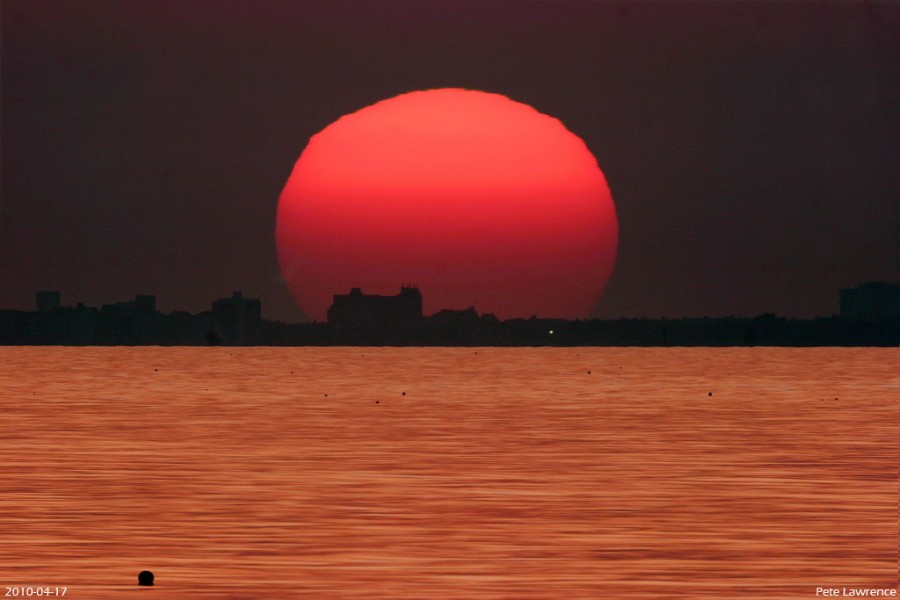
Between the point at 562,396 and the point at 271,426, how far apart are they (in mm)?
24979

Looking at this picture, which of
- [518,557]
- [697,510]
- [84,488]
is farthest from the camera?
[84,488]

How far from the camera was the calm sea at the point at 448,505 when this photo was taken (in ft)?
63.4

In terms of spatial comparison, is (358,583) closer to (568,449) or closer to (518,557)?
(518,557)

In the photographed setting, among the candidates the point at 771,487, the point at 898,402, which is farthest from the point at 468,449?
the point at 898,402

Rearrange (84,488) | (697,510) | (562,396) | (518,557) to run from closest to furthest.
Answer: (518,557)
(697,510)
(84,488)
(562,396)

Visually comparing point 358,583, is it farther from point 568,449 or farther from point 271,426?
point 271,426

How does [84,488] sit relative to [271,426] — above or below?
below

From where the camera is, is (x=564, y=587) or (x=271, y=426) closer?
(x=564, y=587)

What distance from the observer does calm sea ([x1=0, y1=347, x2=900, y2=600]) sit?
19328mm

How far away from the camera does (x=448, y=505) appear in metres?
25.9

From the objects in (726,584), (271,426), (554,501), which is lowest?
(726,584)

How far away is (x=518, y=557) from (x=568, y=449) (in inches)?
640

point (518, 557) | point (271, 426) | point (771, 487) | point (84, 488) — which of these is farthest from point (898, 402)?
point (518, 557)

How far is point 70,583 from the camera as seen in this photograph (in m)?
18.8
